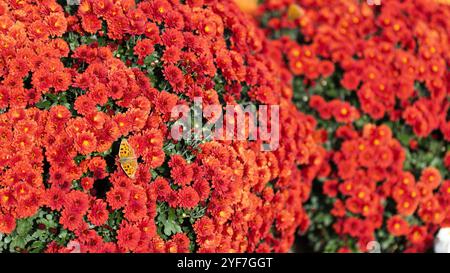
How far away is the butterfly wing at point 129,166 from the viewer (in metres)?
2.98

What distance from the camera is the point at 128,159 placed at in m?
2.99

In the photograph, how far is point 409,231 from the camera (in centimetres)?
437

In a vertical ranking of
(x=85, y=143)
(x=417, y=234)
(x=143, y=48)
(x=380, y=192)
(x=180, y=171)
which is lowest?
(x=417, y=234)

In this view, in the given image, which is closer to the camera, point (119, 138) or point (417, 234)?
point (119, 138)

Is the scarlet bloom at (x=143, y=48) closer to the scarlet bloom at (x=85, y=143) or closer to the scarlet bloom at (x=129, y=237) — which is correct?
the scarlet bloom at (x=85, y=143)

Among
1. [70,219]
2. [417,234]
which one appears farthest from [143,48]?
[417,234]

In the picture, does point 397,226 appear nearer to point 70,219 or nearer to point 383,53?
point 383,53

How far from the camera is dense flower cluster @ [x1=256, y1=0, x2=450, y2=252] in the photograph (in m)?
4.34

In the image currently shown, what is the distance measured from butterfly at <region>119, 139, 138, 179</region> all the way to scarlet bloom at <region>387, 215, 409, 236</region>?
204cm

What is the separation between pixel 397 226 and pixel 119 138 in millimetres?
2120

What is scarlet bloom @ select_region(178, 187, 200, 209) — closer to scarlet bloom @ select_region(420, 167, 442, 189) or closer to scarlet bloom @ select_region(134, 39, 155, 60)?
scarlet bloom @ select_region(134, 39, 155, 60)

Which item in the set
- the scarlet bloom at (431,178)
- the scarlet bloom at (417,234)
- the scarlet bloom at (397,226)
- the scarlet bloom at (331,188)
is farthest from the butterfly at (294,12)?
the scarlet bloom at (417,234)

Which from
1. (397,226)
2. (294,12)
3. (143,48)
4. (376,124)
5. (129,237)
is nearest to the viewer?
(129,237)

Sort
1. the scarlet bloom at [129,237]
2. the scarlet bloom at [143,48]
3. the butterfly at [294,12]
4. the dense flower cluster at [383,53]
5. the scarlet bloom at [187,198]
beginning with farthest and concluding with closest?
the butterfly at [294,12]
the dense flower cluster at [383,53]
the scarlet bloom at [143,48]
the scarlet bloom at [187,198]
the scarlet bloom at [129,237]
